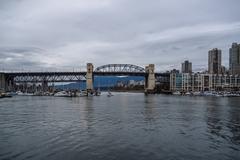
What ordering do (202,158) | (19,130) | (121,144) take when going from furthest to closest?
(19,130), (121,144), (202,158)

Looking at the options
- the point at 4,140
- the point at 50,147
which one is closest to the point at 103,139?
the point at 50,147

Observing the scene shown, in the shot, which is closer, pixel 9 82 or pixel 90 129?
pixel 90 129

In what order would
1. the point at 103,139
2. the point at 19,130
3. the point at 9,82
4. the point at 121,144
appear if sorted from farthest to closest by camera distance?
the point at 9,82 < the point at 19,130 < the point at 103,139 < the point at 121,144

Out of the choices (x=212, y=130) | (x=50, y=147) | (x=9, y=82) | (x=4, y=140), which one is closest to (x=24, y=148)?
(x=50, y=147)

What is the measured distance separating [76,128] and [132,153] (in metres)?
10.3

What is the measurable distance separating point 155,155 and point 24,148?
8.47 meters

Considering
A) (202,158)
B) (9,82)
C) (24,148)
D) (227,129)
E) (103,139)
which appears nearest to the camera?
(202,158)

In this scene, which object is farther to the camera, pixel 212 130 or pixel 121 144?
pixel 212 130

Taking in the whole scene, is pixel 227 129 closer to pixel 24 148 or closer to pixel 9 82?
pixel 24 148

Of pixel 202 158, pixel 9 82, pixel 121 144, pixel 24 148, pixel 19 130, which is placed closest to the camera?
pixel 202 158

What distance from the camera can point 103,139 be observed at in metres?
20.6

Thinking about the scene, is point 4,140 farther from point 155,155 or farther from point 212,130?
point 212,130

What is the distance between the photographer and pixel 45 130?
24.4 metres

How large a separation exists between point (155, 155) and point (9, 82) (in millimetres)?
199248
